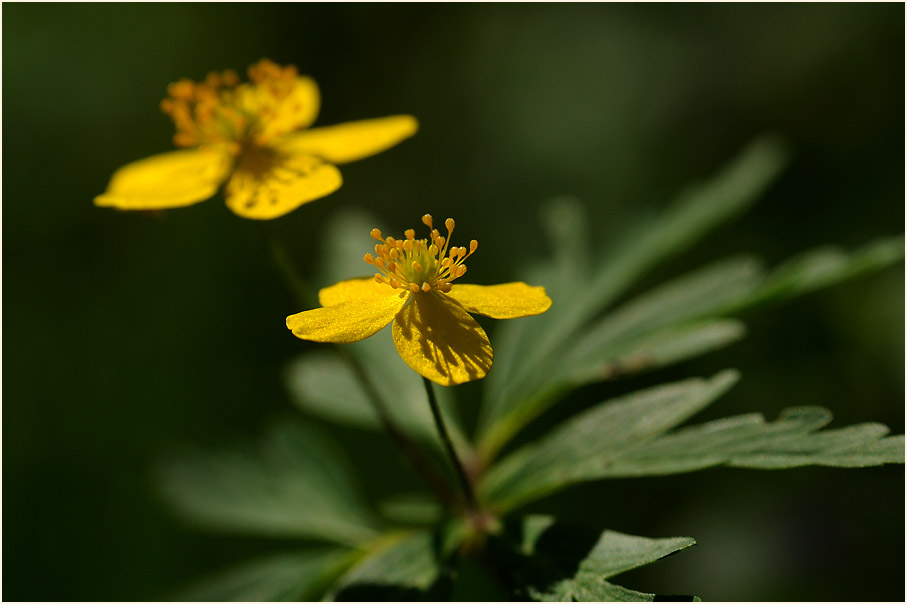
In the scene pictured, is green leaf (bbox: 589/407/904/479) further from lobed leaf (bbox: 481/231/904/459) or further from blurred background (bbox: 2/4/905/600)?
blurred background (bbox: 2/4/905/600)

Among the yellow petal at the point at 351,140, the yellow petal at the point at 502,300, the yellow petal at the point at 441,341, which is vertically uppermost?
the yellow petal at the point at 351,140

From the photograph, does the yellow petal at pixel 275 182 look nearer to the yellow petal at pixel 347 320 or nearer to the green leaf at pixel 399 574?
the yellow petal at pixel 347 320

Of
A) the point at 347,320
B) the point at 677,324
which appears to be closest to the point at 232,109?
the point at 347,320

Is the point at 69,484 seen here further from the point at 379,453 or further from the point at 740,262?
the point at 740,262

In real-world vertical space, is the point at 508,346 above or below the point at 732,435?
above

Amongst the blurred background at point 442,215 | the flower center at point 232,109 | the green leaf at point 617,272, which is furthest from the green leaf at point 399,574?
the blurred background at point 442,215

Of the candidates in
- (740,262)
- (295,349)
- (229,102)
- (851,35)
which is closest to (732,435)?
(740,262)

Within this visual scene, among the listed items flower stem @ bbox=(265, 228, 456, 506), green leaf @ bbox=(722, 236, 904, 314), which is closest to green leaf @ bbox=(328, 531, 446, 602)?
flower stem @ bbox=(265, 228, 456, 506)
